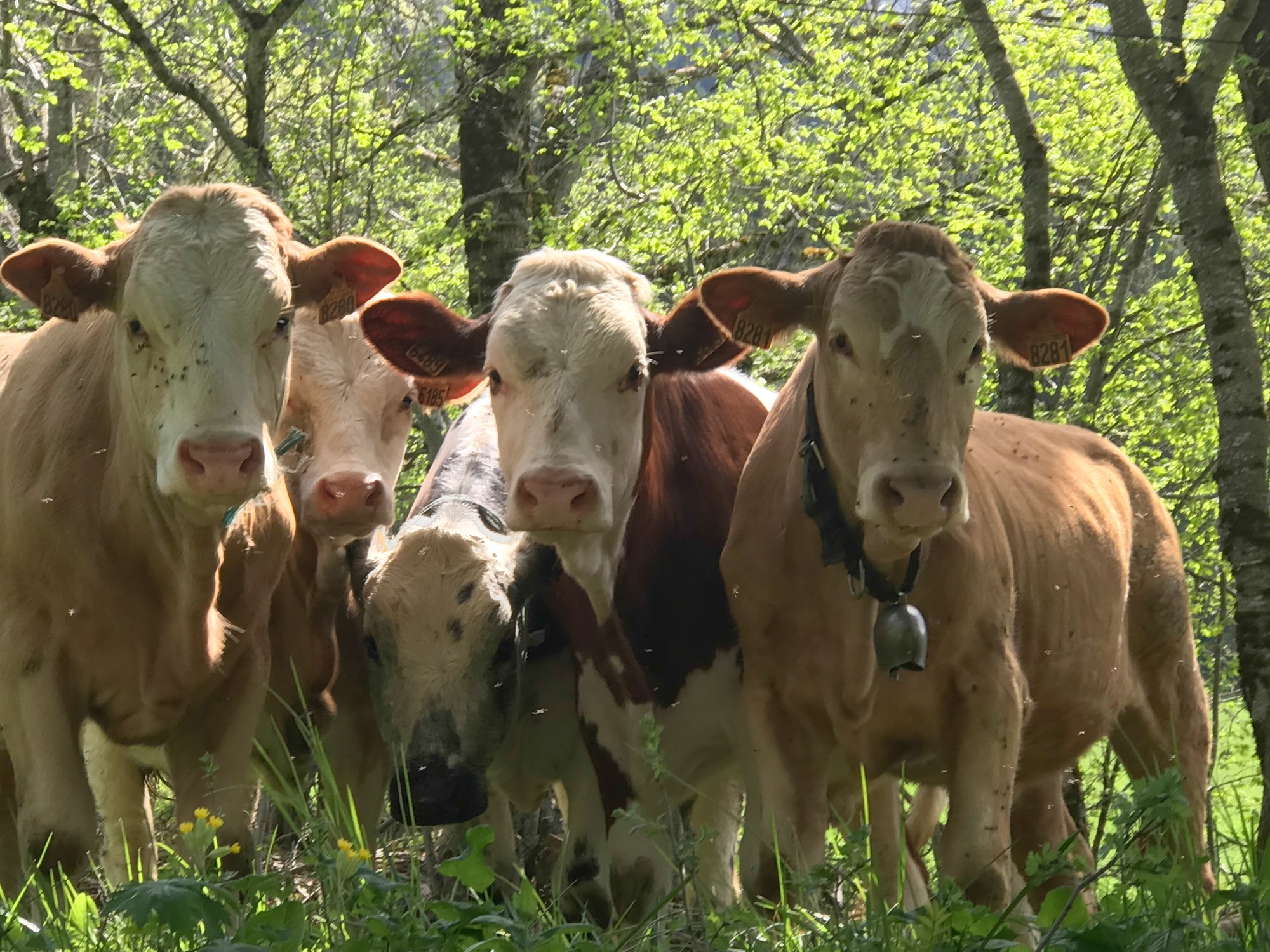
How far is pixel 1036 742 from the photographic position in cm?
565

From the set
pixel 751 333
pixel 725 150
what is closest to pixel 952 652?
pixel 751 333

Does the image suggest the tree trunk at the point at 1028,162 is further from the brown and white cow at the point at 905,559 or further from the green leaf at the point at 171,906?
the green leaf at the point at 171,906

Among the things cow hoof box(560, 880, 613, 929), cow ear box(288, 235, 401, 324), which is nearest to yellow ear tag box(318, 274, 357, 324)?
cow ear box(288, 235, 401, 324)

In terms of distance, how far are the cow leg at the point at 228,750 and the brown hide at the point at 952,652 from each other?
5.31 ft

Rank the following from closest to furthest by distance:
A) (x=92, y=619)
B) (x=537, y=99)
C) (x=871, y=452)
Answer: (x=871, y=452) < (x=92, y=619) < (x=537, y=99)

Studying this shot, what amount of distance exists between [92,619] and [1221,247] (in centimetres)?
420

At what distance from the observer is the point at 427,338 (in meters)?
5.62

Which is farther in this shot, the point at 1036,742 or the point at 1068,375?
the point at 1068,375

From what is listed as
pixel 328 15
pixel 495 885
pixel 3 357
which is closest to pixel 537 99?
pixel 328 15

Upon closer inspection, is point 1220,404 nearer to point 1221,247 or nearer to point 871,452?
point 1221,247

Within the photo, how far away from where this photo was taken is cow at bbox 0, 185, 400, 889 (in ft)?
14.7

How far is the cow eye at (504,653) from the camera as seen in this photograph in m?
5.47

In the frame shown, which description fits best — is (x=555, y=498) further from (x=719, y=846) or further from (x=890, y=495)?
(x=719, y=846)

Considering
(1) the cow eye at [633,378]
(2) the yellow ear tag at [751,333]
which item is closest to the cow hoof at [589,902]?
(1) the cow eye at [633,378]
